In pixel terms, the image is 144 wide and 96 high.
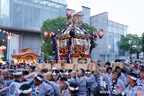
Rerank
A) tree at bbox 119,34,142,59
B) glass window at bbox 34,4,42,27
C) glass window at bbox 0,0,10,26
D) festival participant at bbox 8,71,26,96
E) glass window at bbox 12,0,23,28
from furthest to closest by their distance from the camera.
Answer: tree at bbox 119,34,142,59
glass window at bbox 34,4,42,27
glass window at bbox 12,0,23,28
glass window at bbox 0,0,10,26
festival participant at bbox 8,71,26,96

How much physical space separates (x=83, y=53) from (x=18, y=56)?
1011 centimetres

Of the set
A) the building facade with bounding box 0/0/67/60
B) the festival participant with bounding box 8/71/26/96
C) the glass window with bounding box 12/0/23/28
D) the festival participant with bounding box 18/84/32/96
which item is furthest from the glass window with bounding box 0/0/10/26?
the festival participant with bounding box 18/84/32/96

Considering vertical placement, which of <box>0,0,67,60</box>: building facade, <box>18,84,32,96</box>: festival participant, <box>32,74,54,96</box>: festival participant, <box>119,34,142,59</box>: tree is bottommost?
<box>32,74,54,96</box>: festival participant

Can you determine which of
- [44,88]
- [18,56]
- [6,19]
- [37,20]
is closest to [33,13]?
[37,20]

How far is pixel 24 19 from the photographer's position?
2883 centimetres

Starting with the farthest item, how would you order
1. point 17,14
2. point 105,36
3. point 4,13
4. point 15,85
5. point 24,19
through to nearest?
point 105,36, point 24,19, point 17,14, point 4,13, point 15,85

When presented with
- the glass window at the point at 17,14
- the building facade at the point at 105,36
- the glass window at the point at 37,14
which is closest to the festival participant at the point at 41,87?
the glass window at the point at 17,14

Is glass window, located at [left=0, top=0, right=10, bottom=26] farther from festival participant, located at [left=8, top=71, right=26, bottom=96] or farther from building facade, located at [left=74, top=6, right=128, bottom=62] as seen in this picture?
festival participant, located at [left=8, top=71, right=26, bottom=96]

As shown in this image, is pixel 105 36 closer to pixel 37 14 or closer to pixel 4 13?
pixel 37 14

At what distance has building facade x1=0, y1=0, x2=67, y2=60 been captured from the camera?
2731 centimetres

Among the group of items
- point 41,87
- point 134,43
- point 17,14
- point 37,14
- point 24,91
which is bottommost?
point 41,87

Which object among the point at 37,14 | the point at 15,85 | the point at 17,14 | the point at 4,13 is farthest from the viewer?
the point at 37,14

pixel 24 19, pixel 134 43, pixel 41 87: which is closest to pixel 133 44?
pixel 134 43

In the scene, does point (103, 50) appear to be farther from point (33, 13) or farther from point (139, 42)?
point (33, 13)
